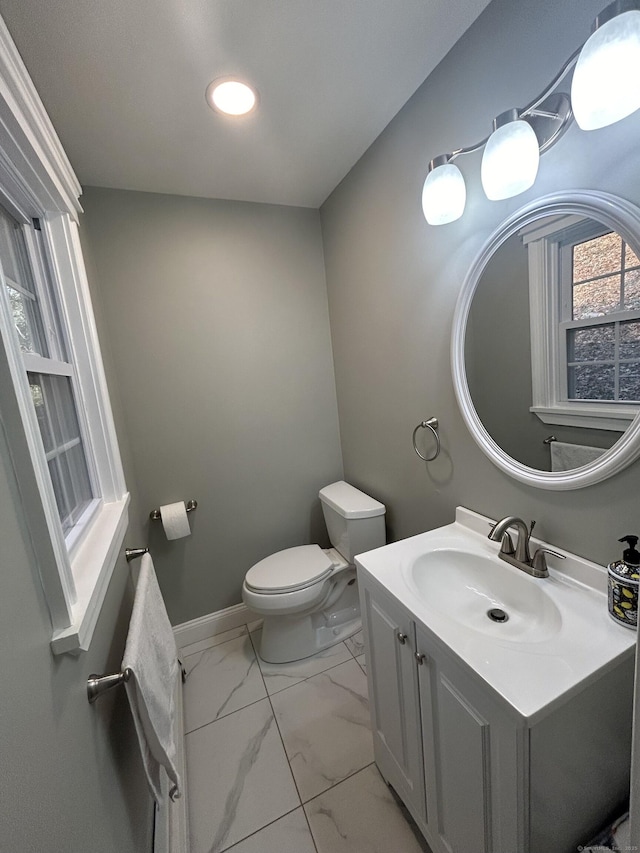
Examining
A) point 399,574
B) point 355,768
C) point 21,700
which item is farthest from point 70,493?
point 355,768

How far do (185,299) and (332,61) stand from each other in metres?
1.13

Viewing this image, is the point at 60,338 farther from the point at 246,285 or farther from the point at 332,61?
the point at 332,61

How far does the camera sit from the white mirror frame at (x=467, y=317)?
76cm

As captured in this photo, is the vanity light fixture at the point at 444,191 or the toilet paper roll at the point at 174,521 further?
the toilet paper roll at the point at 174,521

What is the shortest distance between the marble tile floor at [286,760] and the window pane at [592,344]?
1511mm

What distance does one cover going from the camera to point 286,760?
50.8 inches

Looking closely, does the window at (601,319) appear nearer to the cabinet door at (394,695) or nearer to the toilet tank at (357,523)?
the cabinet door at (394,695)

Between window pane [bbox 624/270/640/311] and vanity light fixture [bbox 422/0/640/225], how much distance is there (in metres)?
0.31

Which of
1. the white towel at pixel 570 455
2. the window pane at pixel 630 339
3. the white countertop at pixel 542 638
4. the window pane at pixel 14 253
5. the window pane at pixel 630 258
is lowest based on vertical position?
the white countertop at pixel 542 638

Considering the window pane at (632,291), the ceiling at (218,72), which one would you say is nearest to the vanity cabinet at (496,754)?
the window pane at (632,291)

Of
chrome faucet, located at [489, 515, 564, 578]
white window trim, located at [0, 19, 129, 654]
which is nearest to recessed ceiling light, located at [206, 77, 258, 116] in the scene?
white window trim, located at [0, 19, 129, 654]

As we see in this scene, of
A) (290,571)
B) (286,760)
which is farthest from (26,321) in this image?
(286,760)

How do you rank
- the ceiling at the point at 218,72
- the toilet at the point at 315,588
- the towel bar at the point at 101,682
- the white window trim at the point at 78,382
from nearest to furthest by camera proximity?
the white window trim at the point at 78,382
the towel bar at the point at 101,682
the ceiling at the point at 218,72
the toilet at the point at 315,588

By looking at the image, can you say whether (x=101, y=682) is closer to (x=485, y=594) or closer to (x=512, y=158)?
(x=485, y=594)
